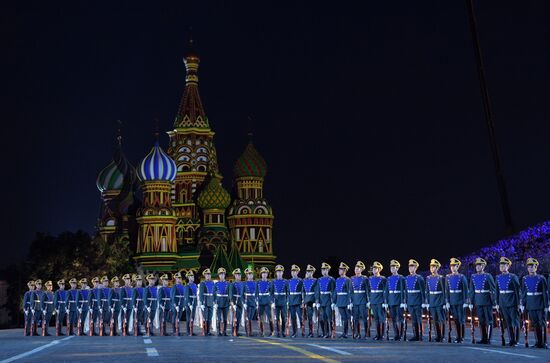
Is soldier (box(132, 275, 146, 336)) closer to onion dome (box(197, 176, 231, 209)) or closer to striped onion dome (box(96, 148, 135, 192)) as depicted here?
onion dome (box(197, 176, 231, 209))

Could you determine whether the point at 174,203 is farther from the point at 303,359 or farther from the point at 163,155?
the point at 303,359

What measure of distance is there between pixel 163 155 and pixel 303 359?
3679 inches

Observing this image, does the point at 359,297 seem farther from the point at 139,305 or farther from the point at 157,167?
the point at 157,167

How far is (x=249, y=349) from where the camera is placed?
18.4 m

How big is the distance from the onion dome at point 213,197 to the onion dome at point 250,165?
4.00 metres

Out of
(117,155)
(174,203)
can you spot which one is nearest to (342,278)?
(174,203)

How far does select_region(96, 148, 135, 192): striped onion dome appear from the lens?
11994 cm

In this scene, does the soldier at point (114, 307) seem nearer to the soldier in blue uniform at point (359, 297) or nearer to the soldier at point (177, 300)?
the soldier at point (177, 300)

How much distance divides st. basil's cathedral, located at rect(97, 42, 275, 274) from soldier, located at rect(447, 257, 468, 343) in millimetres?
73471

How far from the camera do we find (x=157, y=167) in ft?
347

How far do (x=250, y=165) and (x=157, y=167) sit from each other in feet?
39.0

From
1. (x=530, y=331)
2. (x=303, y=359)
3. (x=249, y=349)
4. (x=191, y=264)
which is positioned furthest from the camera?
(x=191, y=264)

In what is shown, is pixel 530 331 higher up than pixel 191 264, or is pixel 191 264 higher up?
pixel 191 264

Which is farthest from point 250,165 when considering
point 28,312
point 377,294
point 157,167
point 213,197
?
point 377,294
